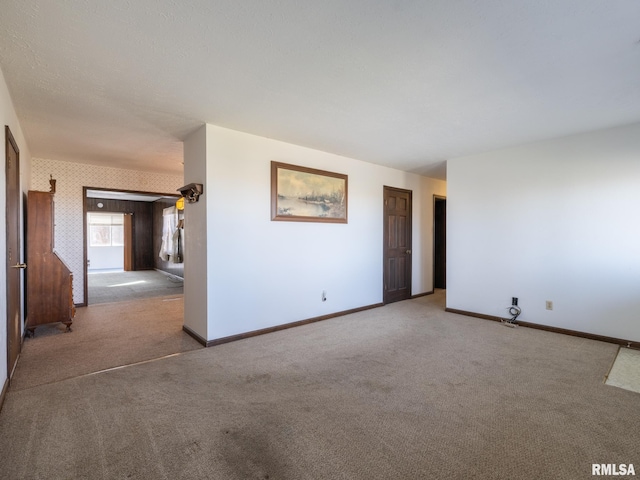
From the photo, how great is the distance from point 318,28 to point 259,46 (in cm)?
41

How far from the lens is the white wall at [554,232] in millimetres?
3566

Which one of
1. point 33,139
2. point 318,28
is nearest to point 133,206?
point 33,139

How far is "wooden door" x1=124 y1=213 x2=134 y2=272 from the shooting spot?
11211 mm

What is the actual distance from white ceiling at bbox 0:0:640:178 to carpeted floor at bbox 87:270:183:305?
3506mm

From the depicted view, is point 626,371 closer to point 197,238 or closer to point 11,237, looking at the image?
point 197,238

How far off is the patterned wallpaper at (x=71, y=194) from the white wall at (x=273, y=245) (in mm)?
2849

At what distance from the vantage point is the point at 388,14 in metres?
1.73

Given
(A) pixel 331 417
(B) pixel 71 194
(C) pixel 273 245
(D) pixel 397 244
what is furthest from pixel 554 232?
(B) pixel 71 194

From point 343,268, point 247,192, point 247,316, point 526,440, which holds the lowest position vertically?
point 526,440

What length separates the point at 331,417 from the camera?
6.96ft

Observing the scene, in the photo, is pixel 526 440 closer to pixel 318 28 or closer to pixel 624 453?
pixel 624 453

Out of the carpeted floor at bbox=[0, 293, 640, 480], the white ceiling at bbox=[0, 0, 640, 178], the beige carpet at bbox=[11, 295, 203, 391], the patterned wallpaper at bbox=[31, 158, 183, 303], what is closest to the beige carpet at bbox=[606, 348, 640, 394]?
the carpeted floor at bbox=[0, 293, 640, 480]

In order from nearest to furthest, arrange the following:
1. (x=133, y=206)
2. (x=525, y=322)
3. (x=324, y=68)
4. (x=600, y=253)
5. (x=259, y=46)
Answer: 1. (x=259, y=46)
2. (x=324, y=68)
3. (x=600, y=253)
4. (x=525, y=322)
5. (x=133, y=206)

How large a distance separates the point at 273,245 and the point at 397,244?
8.70 feet
